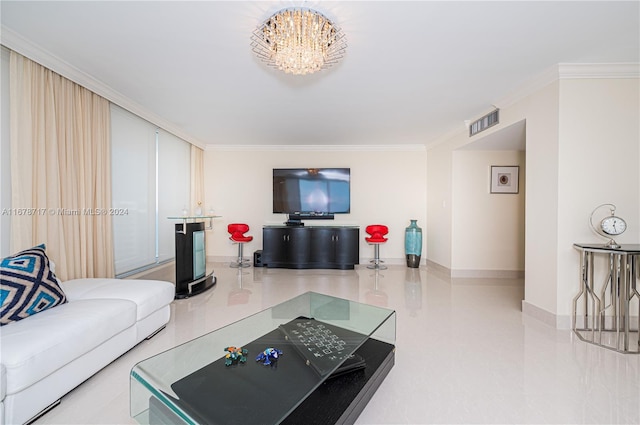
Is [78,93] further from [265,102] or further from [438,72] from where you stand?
[438,72]

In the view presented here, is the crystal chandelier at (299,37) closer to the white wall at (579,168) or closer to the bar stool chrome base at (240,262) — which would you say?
the white wall at (579,168)

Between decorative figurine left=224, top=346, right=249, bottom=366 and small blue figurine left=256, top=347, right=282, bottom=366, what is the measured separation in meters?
0.09

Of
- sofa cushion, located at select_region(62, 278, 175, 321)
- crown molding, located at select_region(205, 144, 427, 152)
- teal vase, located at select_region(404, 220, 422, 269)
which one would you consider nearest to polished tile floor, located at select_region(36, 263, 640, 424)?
sofa cushion, located at select_region(62, 278, 175, 321)

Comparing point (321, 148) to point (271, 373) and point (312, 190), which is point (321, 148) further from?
point (271, 373)

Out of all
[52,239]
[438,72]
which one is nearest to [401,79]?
[438,72]

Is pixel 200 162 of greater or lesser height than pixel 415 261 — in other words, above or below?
above

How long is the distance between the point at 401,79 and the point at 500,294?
3174 mm

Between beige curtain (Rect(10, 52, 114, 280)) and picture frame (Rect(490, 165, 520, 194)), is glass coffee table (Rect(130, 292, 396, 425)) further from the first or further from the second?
picture frame (Rect(490, 165, 520, 194))

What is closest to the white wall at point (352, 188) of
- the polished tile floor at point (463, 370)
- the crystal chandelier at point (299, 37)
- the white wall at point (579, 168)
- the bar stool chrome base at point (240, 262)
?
the bar stool chrome base at point (240, 262)

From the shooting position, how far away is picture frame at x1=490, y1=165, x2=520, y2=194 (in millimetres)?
4629

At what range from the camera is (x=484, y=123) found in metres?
3.76

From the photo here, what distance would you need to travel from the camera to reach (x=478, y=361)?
6.72ft

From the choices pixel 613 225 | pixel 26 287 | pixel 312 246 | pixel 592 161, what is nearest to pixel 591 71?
pixel 592 161

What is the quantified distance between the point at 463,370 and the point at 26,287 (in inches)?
121
